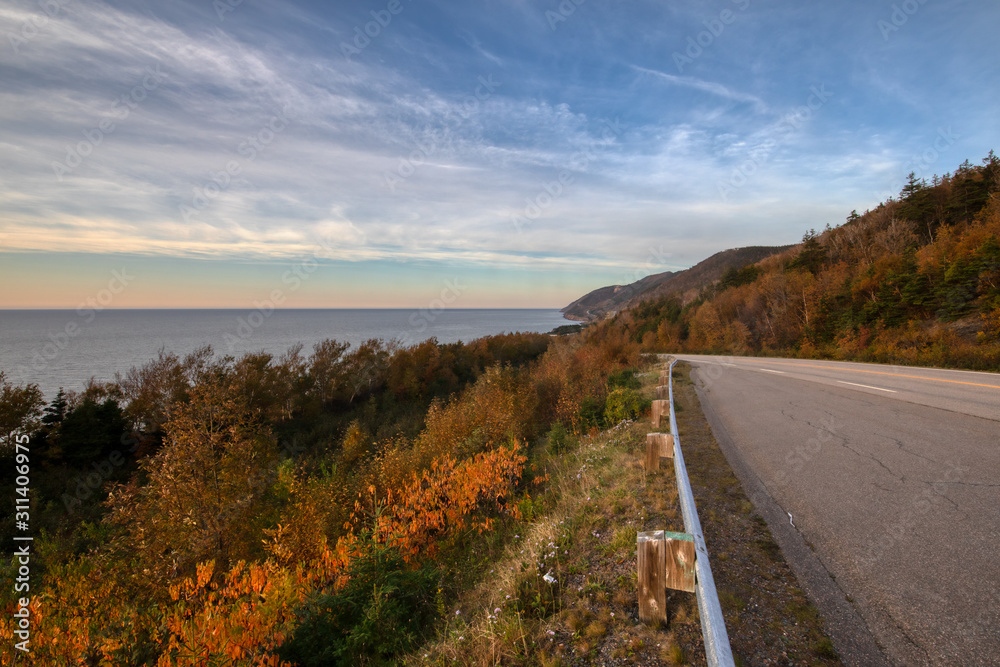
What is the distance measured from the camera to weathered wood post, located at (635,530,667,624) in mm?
2441

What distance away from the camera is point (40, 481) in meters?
21.3

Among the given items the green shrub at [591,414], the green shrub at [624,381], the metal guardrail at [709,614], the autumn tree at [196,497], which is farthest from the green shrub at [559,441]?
the metal guardrail at [709,614]

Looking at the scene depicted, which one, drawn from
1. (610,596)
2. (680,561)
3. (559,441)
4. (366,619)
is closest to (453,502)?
(366,619)

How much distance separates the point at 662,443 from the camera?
4867mm

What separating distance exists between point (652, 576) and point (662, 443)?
2556 mm

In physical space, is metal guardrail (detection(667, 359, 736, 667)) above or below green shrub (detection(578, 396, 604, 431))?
above

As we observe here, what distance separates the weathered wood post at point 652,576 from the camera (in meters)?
2.44

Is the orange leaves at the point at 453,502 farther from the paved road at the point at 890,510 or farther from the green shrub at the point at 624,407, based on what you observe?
the paved road at the point at 890,510

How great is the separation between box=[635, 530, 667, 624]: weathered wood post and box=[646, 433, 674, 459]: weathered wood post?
2.34 meters

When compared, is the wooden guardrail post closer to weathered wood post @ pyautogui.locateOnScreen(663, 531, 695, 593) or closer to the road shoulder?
weathered wood post @ pyautogui.locateOnScreen(663, 531, 695, 593)

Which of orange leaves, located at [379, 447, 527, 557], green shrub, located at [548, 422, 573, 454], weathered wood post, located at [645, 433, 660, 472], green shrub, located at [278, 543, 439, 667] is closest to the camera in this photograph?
green shrub, located at [278, 543, 439, 667]

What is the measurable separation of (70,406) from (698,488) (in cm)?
3576

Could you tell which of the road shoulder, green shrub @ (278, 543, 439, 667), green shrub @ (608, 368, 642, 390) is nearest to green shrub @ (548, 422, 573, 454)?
green shrub @ (608, 368, 642, 390)

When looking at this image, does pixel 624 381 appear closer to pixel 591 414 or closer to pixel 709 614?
pixel 591 414
